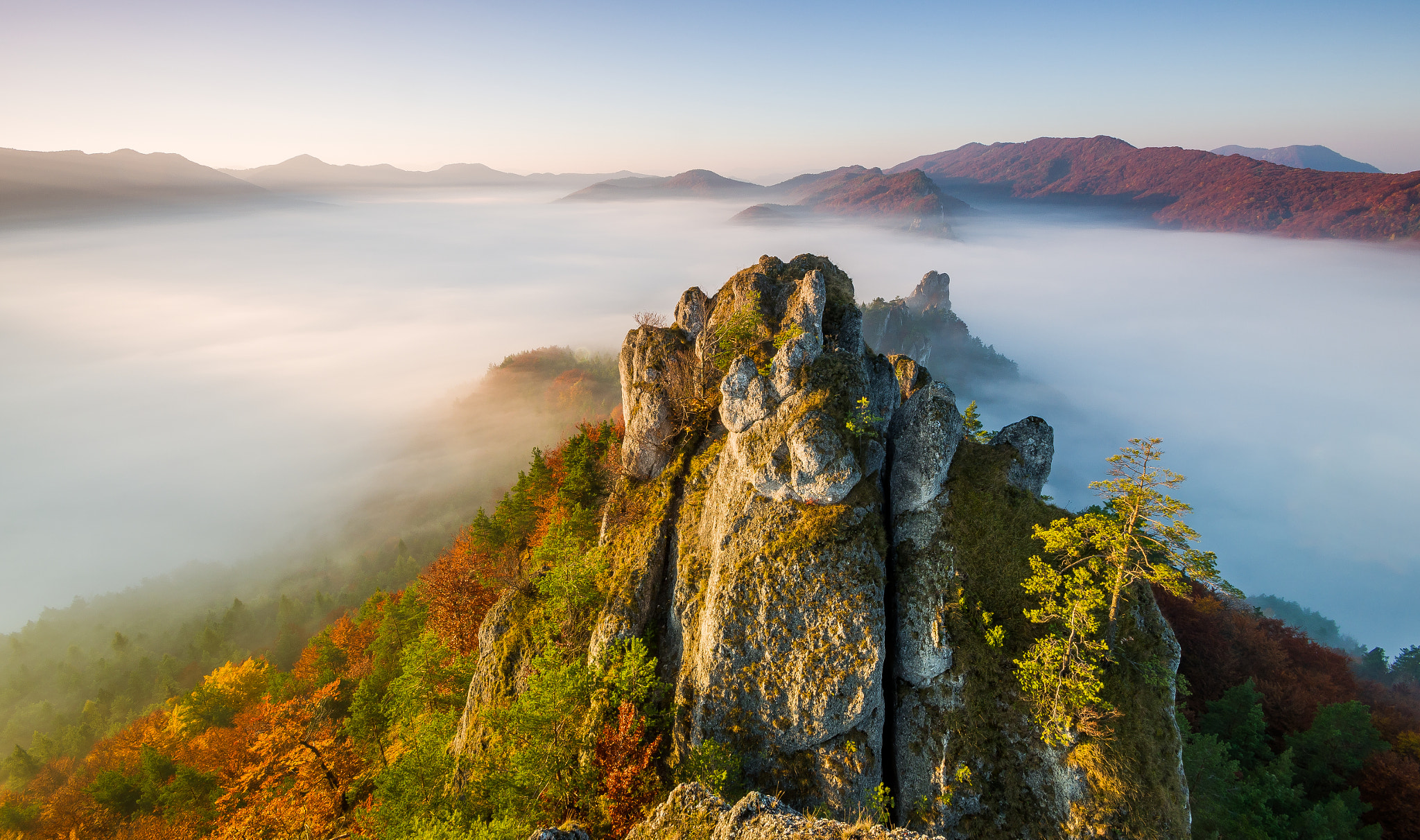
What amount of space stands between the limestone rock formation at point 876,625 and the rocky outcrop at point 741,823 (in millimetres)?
189

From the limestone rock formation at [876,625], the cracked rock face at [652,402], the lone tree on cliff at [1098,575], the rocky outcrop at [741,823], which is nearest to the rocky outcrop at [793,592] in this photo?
the limestone rock formation at [876,625]

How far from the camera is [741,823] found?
13.0 m

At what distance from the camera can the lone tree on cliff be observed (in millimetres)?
14984

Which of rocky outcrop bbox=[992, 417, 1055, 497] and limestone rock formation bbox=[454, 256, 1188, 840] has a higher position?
rocky outcrop bbox=[992, 417, 1055, 497]

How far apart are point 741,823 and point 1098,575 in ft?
49.8

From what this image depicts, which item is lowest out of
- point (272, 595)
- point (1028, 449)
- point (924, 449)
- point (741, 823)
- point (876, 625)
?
point (272, 595)

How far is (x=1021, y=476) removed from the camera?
22.8 meters

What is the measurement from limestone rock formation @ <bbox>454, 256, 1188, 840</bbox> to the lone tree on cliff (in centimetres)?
91

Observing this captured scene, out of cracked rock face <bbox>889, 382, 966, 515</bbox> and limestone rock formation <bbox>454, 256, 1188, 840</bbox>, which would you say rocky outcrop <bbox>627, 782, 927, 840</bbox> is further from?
cracked rock face <bbox>889, 382, 966, 515</bbox>

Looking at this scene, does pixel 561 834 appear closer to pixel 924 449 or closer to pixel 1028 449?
pixel 924 449

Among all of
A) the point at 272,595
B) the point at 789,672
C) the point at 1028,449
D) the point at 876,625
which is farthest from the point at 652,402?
the point at 272,595

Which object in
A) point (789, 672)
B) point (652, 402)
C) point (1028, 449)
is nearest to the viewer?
point (789, 672)

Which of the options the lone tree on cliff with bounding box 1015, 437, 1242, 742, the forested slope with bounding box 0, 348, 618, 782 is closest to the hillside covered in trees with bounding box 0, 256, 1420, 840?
the lone tree on cliff with bounding box 1015, 437, 1242, 742

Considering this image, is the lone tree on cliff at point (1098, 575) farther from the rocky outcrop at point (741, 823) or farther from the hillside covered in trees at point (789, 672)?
the rocky outcrop at point (741, 823)
